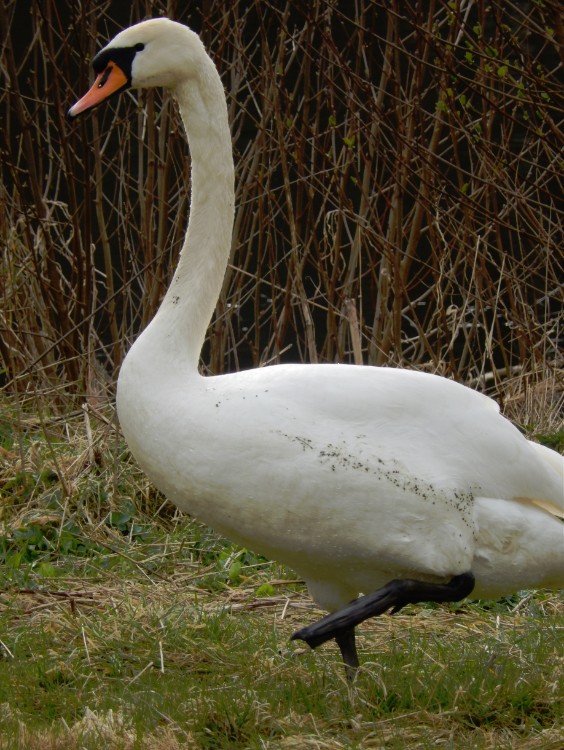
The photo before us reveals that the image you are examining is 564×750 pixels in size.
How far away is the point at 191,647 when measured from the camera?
387cm

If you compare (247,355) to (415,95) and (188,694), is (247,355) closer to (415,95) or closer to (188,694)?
(415,95)

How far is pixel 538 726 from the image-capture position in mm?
3125

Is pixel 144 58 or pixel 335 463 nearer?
pixel 335 463

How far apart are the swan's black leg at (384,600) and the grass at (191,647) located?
0.51 ft

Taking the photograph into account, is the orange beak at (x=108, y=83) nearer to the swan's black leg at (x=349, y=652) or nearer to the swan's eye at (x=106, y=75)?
the swan's eye at (x=106, y=75)

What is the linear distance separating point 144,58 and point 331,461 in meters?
1.33

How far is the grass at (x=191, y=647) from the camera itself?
313cm

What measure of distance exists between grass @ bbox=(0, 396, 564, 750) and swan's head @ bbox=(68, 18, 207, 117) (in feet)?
5.36

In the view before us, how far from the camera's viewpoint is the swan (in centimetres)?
316

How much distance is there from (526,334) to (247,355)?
4369 mm

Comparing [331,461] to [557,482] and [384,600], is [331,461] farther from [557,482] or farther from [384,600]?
[557,482]

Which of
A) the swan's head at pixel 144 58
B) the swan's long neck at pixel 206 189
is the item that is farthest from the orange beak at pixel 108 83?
the swan's long neck at pixel 206 189

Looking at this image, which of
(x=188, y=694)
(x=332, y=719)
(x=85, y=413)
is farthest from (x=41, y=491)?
(x=332, y=719)

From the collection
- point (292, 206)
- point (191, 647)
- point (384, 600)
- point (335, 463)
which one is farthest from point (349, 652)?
point (292, 206)
